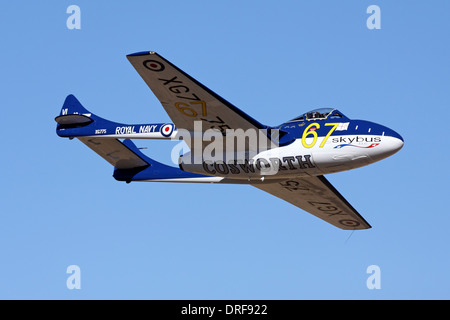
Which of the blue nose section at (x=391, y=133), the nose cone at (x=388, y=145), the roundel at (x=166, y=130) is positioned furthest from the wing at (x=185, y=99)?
the blue nose section at (x=391, y=133)

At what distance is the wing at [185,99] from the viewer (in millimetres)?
28547

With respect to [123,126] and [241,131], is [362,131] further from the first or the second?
[123,126]

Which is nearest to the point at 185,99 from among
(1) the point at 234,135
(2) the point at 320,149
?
(1) the point at 234,135

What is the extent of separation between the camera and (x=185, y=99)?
98.5ft

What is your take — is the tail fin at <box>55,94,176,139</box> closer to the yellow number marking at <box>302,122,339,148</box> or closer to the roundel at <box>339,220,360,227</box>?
the yellow number marking at <box>302,122,339,148</box>

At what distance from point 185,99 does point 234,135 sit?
98.5 inches

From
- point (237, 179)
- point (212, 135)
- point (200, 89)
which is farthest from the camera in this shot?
point (237, 179)

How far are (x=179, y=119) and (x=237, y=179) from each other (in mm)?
4216

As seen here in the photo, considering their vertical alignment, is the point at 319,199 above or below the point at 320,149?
below

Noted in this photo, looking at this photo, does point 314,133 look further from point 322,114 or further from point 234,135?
point 234,135

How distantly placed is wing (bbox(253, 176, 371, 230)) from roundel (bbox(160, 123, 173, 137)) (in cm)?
493

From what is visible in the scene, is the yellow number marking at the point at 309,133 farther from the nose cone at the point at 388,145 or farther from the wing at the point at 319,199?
the wing at the point at 319,199

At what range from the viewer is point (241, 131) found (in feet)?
102

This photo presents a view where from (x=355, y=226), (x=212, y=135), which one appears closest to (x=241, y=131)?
(x=212, y=135)
